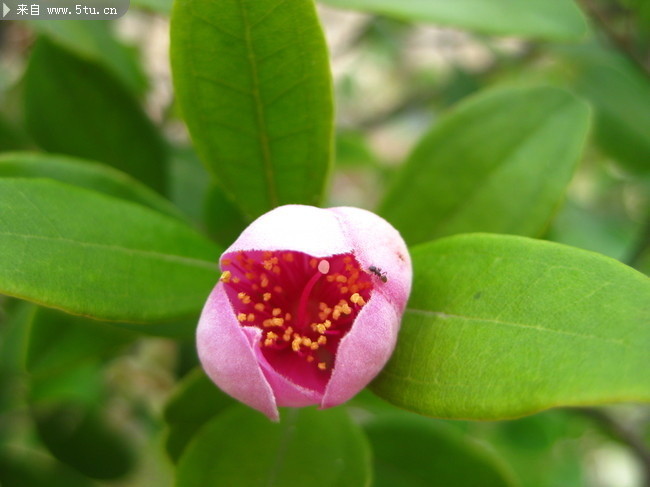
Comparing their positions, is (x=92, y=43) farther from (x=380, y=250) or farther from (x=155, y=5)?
(x=380, y=250)

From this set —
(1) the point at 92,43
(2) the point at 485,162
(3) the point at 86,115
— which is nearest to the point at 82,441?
(3) the point at 86,115

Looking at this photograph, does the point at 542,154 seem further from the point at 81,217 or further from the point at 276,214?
the point at 81,217

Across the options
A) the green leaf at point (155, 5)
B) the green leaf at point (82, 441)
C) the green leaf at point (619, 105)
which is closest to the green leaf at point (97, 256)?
the green leaf at point (155, 5)

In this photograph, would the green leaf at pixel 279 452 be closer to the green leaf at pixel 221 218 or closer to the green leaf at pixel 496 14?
the green leaf at pixel 221 218

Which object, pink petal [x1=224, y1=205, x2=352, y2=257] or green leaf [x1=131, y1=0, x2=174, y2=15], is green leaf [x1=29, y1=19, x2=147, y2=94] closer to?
green leaf [x1=131, y1=0, x2=174, y2=15]

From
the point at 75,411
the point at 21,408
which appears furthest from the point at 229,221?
the point at 21,408

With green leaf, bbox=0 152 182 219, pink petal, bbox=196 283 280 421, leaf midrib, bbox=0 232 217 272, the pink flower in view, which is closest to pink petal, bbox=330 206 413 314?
the pink flower
